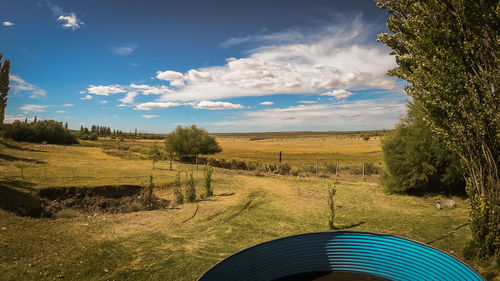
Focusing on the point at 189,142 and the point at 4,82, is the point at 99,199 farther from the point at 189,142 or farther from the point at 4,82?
the point at 4,82

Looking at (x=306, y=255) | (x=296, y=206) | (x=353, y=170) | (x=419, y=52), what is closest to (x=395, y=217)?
(x=296, y=206)

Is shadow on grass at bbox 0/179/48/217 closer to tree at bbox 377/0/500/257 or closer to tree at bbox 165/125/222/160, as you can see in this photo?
tree at bbox 377/0/500/257

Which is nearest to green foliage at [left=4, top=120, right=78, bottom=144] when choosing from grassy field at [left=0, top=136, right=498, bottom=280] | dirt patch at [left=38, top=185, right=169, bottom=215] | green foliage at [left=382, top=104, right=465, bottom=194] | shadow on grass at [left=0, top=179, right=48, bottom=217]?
grassy field at [left=0, top=136, right=498, bottom=280]

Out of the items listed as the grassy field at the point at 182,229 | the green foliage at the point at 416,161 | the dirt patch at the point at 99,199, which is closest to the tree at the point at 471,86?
the grassy field at the point at 182,229

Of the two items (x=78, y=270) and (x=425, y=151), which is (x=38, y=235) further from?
(x=425, y=151)

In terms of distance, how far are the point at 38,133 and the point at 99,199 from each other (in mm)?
47810

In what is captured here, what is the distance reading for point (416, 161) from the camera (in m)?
13.4

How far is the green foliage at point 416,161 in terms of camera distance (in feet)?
41.8

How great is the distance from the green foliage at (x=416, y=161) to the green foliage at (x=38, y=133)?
5771 centimetres

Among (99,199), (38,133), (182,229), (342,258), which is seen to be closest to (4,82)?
(38,133)

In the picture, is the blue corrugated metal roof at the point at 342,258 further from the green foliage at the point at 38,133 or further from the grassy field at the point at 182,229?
the green foliage at the point at 38,133

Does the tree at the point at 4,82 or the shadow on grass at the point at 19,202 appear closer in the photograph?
the shadow on grass at the point at 19,202

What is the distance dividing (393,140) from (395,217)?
19.0 feet

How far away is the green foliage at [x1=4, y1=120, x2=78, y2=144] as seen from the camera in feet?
152
